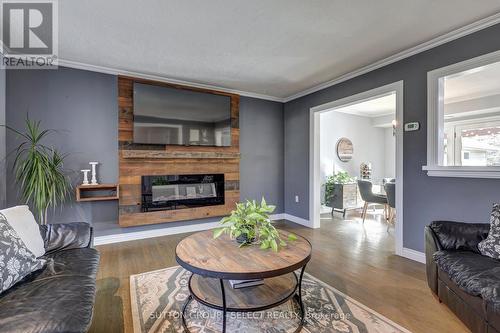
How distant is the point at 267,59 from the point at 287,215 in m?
3.08

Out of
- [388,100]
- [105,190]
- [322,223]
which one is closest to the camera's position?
[105,190]

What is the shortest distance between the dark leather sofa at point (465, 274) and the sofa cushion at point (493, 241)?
2.0 inches

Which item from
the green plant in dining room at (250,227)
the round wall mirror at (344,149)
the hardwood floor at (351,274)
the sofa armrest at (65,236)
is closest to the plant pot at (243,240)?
the green plant in dining room at (250,227)

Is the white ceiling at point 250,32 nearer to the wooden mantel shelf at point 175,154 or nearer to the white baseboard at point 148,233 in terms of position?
the wooden mantel shelf at point 175,154

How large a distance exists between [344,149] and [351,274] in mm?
4131

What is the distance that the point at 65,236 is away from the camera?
6.79ft

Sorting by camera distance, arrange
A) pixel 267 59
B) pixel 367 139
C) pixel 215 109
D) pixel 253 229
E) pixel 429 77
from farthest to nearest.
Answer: pixel 367 139 < pixel 215 109 < pixel 267 59 < pixel 429 77 < pixel 253 229

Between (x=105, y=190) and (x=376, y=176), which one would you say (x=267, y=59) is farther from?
(x=376, y=176)

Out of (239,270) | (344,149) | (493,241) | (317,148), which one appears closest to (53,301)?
(239,270)

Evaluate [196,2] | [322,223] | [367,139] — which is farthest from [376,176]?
[196,2]

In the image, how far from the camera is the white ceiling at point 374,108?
17.1 ft

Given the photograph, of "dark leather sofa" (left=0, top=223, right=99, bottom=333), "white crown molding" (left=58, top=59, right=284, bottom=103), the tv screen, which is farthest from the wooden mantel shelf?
"dark leather sofa" (left=0, top=223, right=99, bottom=333)

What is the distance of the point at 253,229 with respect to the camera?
1.93 meters

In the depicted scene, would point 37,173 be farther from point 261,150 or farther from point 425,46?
point 425,46
